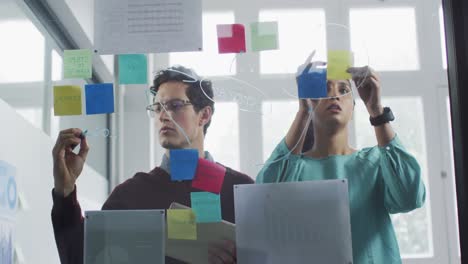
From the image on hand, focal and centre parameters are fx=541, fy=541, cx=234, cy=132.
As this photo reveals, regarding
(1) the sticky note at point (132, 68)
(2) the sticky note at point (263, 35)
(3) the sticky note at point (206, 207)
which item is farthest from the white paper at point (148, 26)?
(3) the sticky note at point (206, 207)

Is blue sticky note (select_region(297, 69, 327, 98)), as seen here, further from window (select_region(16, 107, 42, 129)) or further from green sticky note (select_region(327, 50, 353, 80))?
window (select_region(16, 107, 42, 129))

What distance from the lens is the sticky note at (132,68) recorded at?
126 cm

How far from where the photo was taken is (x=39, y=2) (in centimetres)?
171

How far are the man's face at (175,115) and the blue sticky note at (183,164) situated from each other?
2.3 inches

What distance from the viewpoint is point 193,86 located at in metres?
1.32

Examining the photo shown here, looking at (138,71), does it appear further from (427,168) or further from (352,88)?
(427,168)

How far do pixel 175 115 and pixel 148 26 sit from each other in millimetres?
222

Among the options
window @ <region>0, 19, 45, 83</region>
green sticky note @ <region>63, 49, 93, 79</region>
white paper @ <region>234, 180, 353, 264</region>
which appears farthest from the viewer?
window @ <region>0, 19, 45, 83</region>

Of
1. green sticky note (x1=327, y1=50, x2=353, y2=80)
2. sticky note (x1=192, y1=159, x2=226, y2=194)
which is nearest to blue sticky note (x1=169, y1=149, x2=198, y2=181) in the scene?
sticky note (x1=192, y1=159, x2=226, y2=194)

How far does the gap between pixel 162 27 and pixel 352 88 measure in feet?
1.53

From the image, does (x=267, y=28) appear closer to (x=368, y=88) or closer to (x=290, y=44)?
(x=290, y=44)

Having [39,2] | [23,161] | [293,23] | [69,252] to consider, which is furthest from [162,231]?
[39,2]

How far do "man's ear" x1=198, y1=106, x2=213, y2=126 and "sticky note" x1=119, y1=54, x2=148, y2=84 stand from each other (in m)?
0.17

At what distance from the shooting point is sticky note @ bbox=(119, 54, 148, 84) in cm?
126
